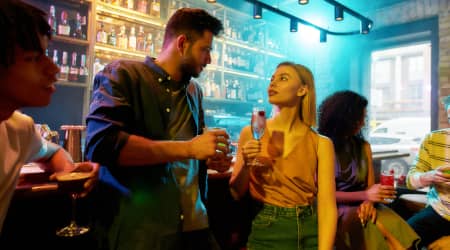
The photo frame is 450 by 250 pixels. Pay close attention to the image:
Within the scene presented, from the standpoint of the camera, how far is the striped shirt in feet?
6.72

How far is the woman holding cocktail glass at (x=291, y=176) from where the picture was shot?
4.30ft

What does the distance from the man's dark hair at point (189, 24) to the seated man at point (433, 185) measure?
1738 mm

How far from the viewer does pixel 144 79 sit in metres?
1.19

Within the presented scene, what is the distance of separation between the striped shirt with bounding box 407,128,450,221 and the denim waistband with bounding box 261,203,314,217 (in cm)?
132

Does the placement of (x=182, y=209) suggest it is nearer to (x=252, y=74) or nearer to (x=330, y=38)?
(x=252, y=74)

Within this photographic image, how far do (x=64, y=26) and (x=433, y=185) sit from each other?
357 centimetres

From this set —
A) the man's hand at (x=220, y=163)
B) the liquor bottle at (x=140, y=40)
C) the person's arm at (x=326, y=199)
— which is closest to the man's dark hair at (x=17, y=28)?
the man's hand at (x=220, y=163)

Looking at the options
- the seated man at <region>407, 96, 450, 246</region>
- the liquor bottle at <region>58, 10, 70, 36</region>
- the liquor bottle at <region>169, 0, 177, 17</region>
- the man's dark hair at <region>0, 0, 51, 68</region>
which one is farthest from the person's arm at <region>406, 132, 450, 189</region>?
the liquor bottle at <region>58, 10, 70, 36</region>

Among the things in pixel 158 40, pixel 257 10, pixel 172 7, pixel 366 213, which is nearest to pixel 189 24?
pixel 366 213

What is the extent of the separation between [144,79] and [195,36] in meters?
0.33

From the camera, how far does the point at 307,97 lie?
145 centimetres

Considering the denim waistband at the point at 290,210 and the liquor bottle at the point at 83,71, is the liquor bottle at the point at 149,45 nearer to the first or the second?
the liquor bottle at the point at 83,71

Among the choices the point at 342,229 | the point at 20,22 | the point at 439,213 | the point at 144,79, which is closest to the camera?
the point at 20,22

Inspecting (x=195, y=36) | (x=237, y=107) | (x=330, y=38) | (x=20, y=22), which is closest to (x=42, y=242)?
(x=20, y=22)
